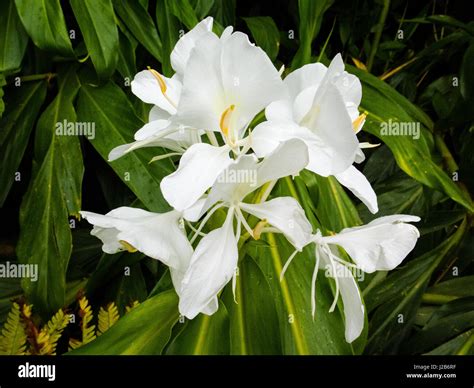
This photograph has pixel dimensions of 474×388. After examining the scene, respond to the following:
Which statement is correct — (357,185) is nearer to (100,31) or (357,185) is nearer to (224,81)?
(224,81)

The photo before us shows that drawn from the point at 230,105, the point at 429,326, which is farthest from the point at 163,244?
the point at 429,326

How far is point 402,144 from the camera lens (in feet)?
3.04

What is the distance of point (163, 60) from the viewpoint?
0.89 meters

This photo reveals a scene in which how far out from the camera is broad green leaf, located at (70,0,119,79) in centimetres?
85

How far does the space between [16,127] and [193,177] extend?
641mm

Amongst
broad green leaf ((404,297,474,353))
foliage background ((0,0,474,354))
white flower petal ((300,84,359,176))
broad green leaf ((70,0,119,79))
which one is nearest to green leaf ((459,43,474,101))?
foliage background ((0,0,474,354))

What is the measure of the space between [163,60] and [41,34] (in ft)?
0.56

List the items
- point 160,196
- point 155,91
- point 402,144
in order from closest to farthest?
point 155,91 < point 160,196 < point 402,144

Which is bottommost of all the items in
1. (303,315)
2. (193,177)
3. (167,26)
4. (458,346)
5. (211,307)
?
(458,346)

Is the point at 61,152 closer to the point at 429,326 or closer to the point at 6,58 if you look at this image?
the point at 6,58

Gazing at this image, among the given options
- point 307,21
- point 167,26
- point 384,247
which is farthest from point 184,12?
point 384,247

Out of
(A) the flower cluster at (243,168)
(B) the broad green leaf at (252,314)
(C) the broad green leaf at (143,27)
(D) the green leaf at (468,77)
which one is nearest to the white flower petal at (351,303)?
(A) the flower cluster at (243,168)

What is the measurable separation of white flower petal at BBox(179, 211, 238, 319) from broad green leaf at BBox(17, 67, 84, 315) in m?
0.46
